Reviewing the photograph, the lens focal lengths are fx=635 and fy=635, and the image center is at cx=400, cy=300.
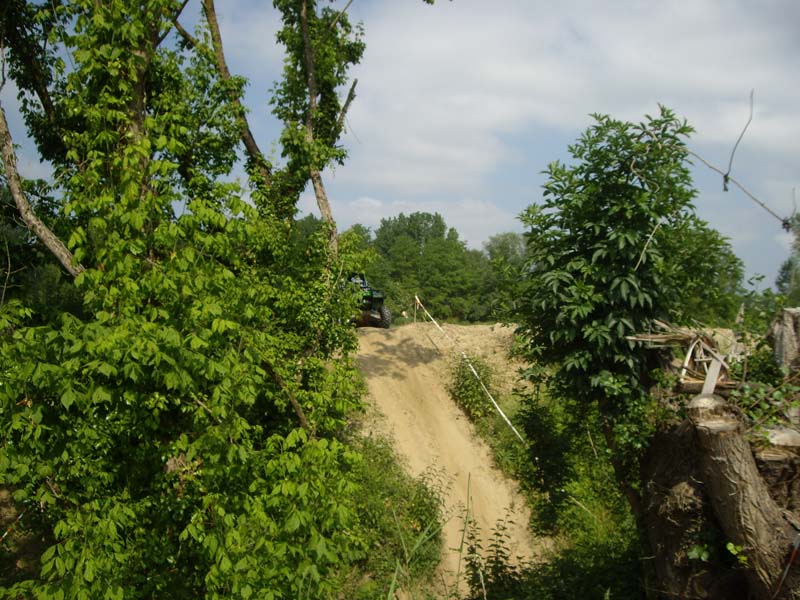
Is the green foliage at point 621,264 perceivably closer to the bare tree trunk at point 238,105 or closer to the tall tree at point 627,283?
the tall tree at point 627,283

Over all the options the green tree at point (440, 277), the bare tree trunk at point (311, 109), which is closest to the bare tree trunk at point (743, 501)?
the bare tree trunk at point (311, 109)

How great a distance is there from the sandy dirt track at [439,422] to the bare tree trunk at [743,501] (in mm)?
7442

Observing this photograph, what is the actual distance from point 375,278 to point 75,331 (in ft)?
172

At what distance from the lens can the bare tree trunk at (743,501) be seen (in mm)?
4973

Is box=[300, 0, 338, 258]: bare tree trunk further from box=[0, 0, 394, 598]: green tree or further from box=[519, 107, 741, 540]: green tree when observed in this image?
box=[519, 107, 741, 540]: green tree

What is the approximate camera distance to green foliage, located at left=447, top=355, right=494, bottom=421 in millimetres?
17078

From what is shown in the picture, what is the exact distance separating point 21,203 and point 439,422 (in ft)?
36.5

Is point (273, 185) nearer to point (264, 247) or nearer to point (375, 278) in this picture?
point (264, 247)

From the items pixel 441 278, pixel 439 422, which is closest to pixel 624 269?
pixel 439 422

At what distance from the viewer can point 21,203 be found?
8977 millimetres

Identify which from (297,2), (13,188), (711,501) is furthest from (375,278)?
(711,501)

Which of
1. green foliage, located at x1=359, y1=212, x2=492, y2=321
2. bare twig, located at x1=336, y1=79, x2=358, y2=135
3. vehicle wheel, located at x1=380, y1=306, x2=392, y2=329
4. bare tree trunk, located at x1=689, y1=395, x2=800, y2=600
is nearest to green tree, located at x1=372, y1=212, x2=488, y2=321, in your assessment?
green foliage, located at x1=359, y1=212, x2=492, y2=321

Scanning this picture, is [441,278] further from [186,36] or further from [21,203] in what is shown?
[21,203]

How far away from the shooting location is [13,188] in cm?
902
